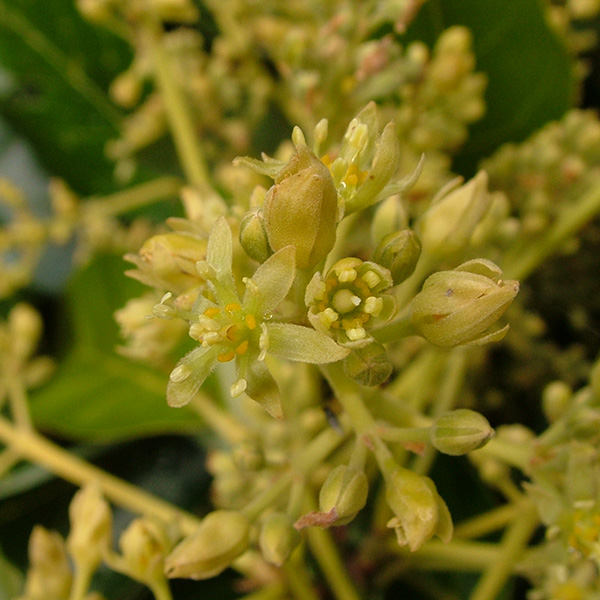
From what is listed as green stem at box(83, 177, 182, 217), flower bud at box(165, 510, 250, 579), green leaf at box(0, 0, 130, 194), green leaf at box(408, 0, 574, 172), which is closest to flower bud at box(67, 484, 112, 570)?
flower bud at box(165, 510, 250, 579)

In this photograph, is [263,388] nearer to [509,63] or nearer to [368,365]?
[368,365]

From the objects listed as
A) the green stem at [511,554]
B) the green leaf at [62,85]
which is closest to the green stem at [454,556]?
the green stem at [511,554]

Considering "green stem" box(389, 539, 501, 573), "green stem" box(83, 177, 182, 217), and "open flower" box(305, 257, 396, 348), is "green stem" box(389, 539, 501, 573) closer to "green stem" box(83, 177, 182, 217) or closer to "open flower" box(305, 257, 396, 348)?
"open flower" box(305, 257, 396, 348)

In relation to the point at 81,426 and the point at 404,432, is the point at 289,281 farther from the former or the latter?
the point at 81,426

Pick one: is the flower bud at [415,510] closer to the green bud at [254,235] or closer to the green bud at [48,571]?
the green bud at [254,235]

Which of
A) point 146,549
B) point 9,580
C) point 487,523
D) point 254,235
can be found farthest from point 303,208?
point 9,580
